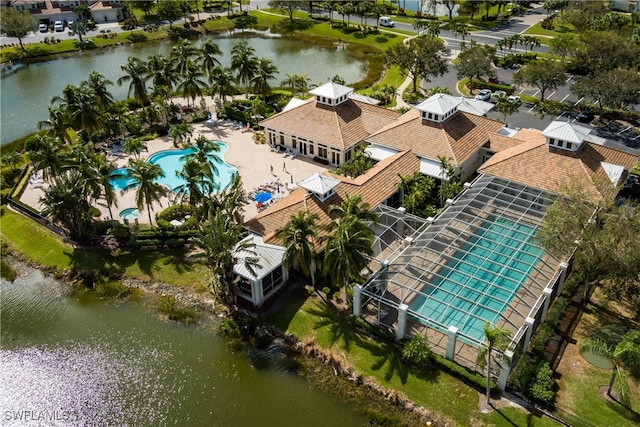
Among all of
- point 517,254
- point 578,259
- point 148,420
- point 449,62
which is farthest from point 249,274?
point 449,62

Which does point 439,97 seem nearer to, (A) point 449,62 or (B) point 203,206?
(B) point 203,206

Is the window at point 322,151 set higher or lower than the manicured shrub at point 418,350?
higher

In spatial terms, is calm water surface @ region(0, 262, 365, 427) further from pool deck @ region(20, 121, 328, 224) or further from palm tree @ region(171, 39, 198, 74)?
palm tree @ region(171, 39, 198, 74)

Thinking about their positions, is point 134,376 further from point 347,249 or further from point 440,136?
point 440,136

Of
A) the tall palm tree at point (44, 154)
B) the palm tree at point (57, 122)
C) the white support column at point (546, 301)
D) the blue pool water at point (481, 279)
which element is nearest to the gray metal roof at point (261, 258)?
the blue pool water at point (481, 279)

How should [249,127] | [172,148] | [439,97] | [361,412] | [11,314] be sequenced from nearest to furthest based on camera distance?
[361,412] → [11,314] → [439,97] → [172,148] → [249,127]

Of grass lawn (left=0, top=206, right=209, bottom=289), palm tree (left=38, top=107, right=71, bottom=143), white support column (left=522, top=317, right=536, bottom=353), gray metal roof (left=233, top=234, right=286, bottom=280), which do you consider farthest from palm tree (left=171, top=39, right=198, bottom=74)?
white support column (left=522, top=317, right=536, bottom=353)

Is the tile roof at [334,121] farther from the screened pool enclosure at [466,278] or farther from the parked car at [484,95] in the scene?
the parked car at [484,95]
